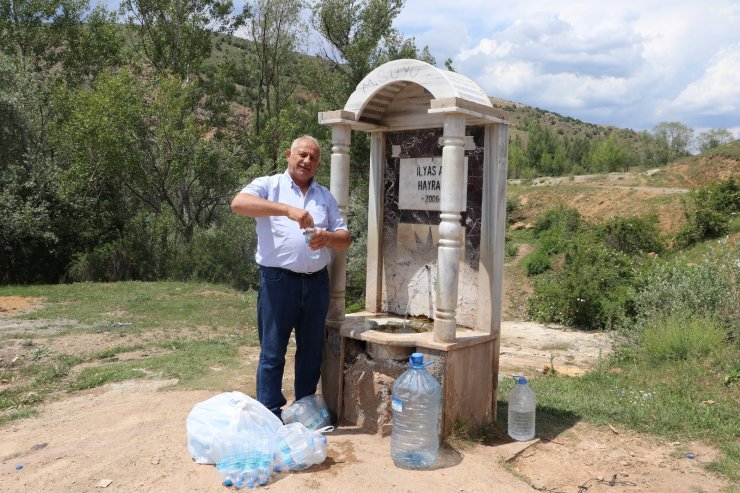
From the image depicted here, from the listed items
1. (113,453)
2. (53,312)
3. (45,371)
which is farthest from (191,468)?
(53,312)

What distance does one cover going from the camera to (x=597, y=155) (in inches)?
1924

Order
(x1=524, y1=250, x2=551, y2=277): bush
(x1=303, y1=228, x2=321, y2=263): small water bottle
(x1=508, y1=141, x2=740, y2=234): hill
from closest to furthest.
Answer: (x1=303, y1=228, x2=321, y2=263): small water bottle, (x1=524, y1=250, x2=551, y2=277): bush, (x1=508, y1=141, x2=740, y2=234): hill

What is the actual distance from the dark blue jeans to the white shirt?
9 centimetres

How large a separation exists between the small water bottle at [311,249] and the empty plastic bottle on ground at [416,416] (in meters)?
0.92

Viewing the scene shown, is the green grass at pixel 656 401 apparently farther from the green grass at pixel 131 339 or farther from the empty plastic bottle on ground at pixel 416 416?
the green grass at pixel 131 339

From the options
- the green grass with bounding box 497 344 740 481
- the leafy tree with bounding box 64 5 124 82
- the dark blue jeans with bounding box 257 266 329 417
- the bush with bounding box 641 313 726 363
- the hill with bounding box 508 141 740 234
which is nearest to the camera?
the dark blue jeans with bounding box 257 266 329 417

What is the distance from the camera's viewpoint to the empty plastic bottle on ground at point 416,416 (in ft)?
12.7

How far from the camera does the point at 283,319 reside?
4113 millimetres

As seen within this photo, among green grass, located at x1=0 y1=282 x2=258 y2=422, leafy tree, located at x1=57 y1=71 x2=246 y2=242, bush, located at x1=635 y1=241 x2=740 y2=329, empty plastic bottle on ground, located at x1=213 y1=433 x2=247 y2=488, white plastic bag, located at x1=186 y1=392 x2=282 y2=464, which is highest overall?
leafy tree, located at x1=57 y1=71 x2=246 y2=242

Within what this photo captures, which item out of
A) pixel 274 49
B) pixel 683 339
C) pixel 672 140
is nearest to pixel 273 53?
pixel 274 49

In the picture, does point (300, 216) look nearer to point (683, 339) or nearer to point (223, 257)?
point (683, 339)

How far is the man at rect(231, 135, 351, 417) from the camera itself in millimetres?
4020

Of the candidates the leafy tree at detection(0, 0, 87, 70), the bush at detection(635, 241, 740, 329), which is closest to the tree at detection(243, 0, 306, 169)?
the leafy tree at detection(0, 0, 87, 70)

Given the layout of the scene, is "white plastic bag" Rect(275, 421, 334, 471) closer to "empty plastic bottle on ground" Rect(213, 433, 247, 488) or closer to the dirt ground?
the dirt ground
